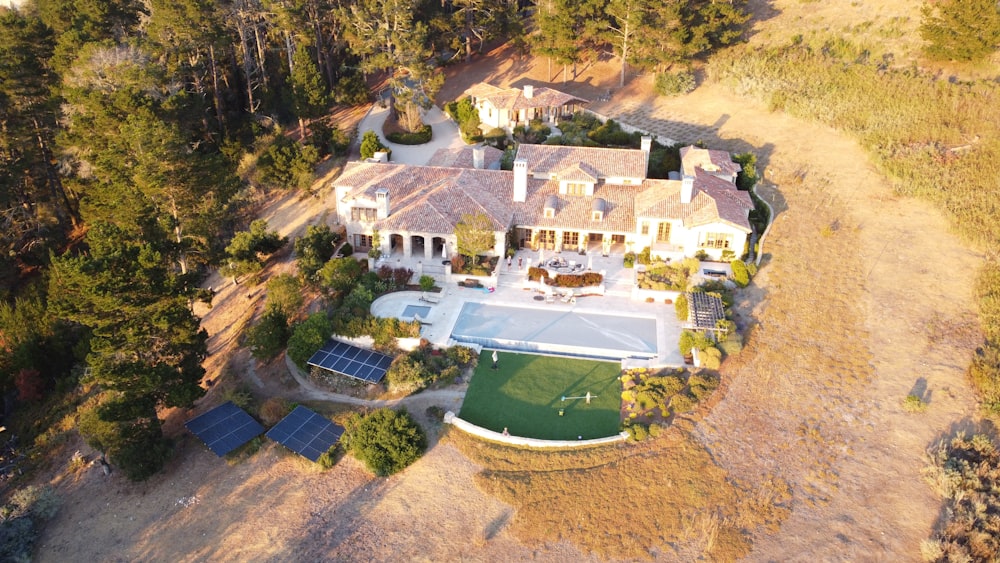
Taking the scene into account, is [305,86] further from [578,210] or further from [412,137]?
[578,210]

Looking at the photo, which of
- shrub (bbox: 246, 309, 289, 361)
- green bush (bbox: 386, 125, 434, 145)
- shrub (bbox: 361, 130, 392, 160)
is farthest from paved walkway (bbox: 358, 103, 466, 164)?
shrub (bbox: 246, 309, 289, 361)

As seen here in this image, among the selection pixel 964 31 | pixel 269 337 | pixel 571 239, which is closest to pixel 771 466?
pixel 571 239

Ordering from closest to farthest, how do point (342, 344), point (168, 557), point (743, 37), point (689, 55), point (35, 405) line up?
point (168, 557) < point (342, 344) < point (35, 405) < point (689, 55) < point (743, 37)

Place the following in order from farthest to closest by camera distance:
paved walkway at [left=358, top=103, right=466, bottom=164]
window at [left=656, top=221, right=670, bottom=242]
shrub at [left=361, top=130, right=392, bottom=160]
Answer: paved walkway at [left=358, top=103, right=466, bottom=164] → shrub at [left=361, top=130, right=392, bottom=160] → window at [left=656, top=221, right=670, bottom=242]

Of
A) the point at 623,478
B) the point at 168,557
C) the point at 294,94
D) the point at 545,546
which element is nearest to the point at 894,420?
the point at 623,478

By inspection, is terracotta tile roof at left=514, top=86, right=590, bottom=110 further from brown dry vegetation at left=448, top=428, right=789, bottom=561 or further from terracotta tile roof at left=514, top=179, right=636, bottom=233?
brown dry vegetation at left=448, top=428, right=789, bottom=561

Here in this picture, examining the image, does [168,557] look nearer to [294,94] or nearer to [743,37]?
[294,94]
